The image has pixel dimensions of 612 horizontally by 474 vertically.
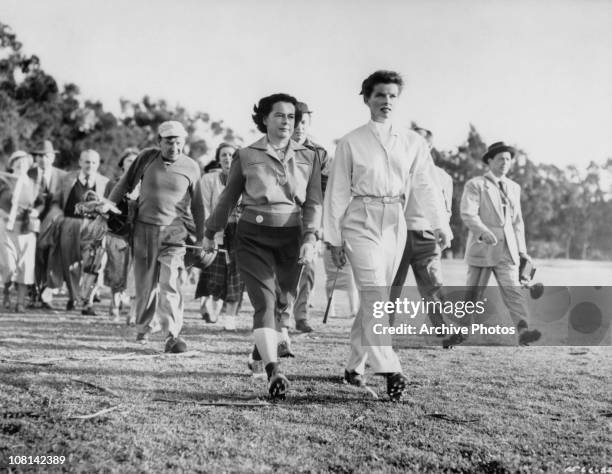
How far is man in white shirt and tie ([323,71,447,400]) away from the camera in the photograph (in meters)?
4.80

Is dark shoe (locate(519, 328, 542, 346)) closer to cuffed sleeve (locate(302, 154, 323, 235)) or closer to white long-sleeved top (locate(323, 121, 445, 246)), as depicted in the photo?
white long-sleeved top (locate(323, 121, 445, 246))

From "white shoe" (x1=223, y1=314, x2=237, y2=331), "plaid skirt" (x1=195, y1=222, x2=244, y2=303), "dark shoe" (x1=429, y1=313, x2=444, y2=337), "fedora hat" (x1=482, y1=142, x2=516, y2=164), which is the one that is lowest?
"white shoe" (x1=223, y1=314, x2=237, y2=331)

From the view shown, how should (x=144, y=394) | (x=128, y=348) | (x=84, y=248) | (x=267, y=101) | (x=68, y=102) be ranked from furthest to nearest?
(x=68, y=102) < (x=84, y=248) < (x=128, y=348) < (x=267, y=101) < (x=144, y=394)

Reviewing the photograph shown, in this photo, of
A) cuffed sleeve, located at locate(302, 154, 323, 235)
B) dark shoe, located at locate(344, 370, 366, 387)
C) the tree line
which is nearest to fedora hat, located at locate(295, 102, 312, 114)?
cuffed sleeve, located at locate(302, 154, 323, 235)

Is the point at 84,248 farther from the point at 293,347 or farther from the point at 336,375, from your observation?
the point at 336,375

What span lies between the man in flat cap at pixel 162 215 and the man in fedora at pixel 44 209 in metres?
3.41

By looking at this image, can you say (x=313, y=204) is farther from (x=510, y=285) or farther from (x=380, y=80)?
(x=510, y=285)

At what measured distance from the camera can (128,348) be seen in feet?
22.0

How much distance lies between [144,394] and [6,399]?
2.66 ft

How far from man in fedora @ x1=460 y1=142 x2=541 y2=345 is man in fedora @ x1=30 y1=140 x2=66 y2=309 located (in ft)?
19.0

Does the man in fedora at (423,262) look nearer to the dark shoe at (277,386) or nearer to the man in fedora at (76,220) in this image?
the dark shoe at (277,386)

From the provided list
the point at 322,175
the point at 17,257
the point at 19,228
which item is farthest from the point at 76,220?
the point at 322,175

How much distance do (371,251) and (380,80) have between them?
1.16 meters

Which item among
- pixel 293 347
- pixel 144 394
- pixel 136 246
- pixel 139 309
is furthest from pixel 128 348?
pixel 144 394
